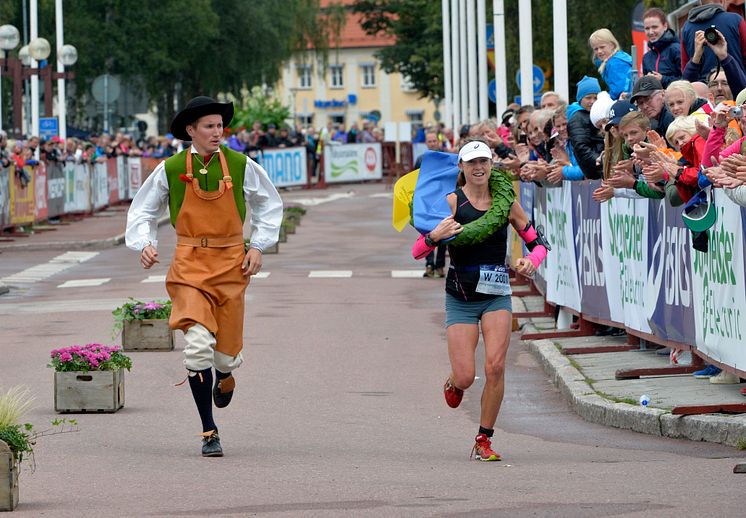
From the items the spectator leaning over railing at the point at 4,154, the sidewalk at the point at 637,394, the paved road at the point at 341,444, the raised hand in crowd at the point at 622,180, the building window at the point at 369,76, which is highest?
the building window at the point at 369,76

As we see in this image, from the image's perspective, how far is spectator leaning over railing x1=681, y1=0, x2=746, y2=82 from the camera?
13.2 metres

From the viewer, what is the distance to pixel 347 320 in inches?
741

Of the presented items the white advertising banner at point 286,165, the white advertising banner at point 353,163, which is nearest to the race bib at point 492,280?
the white advertising banner at point 286,165

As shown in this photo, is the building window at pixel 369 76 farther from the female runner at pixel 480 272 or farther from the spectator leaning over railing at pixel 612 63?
the female runner at pixel 480 272

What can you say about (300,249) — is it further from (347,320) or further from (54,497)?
(54,497)

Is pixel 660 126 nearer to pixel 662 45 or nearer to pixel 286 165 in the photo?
pixel 662 45

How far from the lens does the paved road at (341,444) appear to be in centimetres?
831

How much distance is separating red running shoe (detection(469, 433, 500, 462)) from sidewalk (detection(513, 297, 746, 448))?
1331 mm

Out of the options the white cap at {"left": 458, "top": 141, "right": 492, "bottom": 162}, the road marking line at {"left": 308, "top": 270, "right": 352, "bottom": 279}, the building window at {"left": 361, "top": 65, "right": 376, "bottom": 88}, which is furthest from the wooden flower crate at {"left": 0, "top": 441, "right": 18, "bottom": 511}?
the building window at {"left": 361, "top": 65, "right": 376, "bottom": 88}

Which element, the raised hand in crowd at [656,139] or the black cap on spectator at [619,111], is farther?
the black cap on spectator at [619,111]

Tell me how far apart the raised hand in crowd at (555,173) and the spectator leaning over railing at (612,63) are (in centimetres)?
88

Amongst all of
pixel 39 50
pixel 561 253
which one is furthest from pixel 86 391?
pixel 39 50

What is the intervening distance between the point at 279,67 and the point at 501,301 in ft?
229

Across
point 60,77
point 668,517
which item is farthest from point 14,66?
point 668,517
